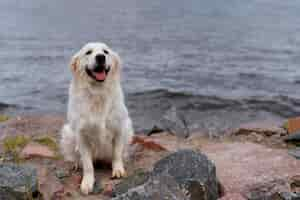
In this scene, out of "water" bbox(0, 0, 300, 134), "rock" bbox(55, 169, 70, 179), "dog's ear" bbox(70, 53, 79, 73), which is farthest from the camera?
"water" bbox(0, 0, 300, 134)

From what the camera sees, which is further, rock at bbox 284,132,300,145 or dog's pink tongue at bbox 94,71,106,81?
rock at bbox 284,132,300,145

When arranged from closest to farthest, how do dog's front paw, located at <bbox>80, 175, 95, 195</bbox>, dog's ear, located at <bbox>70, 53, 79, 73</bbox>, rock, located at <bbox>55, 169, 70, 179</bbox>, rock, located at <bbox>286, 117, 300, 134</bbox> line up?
dog's front paw, located at <bbox>80, 175, 95, 195</bbox>, dog's ear, located at <bbox>70, 53, 79, 73</bbox>, rock, located at <bbox>55, 169, 70, 179</bbox>, rock, located at <bbox>286, 117, 300, 134</bbox>

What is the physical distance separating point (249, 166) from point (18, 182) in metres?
3.29

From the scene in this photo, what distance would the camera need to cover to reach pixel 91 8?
38.5m

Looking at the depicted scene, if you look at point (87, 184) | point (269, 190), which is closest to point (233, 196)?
point (269, 190)

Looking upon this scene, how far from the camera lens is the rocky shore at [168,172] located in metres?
5.89

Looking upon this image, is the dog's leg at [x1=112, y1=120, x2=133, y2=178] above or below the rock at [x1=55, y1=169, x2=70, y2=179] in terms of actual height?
above

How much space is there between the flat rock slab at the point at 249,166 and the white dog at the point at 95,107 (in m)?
1.50

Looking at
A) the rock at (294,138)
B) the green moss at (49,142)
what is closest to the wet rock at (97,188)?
the green moss at (49,142)

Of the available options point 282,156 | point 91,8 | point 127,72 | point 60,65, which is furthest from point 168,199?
point 91,8

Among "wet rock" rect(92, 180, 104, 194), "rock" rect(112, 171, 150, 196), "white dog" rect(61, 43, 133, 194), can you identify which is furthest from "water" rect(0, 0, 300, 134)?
"rock" rect(112, 171, 150, 196)

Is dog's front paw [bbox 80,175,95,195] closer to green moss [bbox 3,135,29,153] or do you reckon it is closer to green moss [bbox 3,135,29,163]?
green moss [bbox 3,135,29,163]

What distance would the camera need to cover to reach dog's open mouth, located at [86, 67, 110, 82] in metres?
6.65

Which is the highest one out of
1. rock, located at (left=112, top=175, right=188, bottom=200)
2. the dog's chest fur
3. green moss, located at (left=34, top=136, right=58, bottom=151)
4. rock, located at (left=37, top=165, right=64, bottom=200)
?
the dog's chest fur
